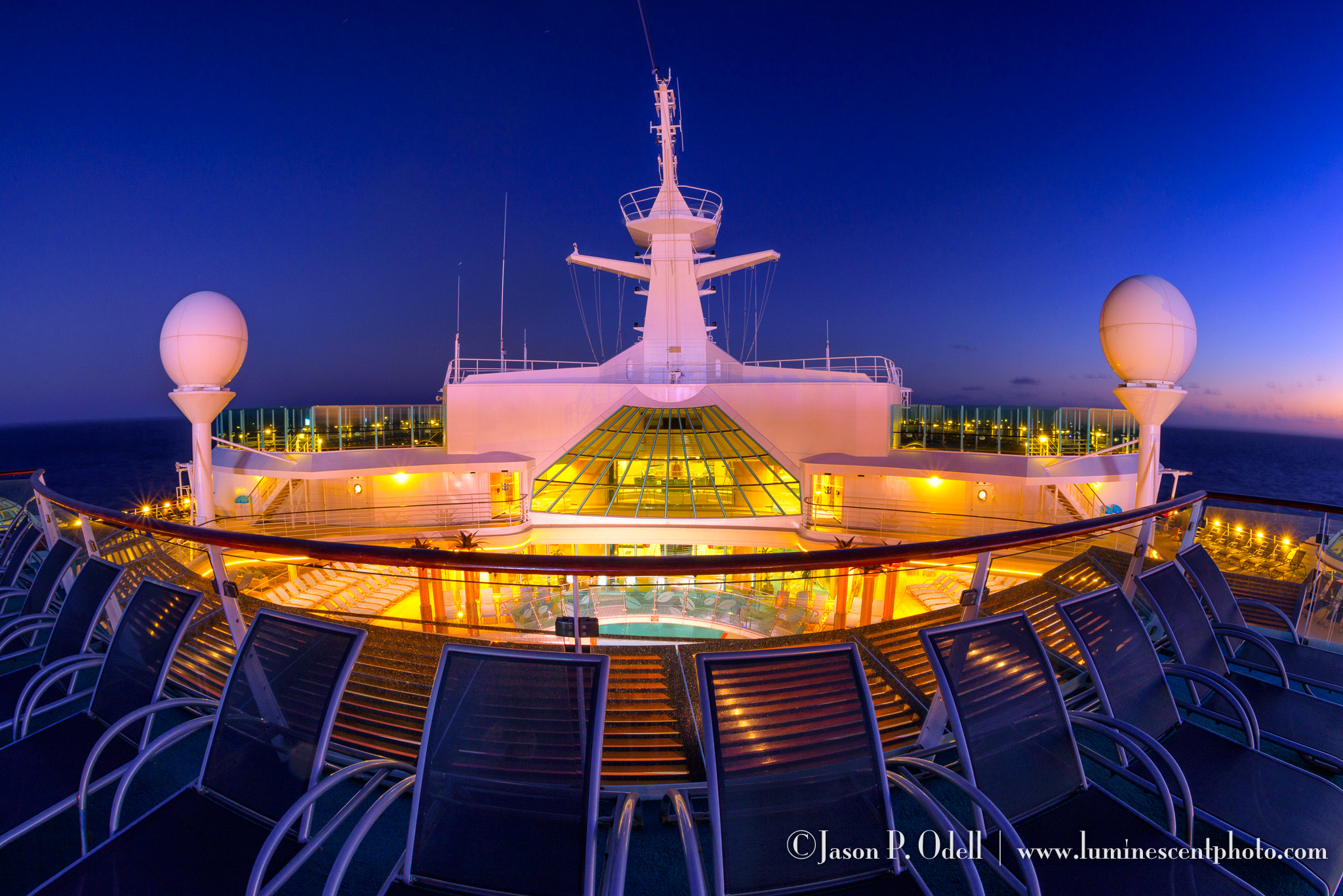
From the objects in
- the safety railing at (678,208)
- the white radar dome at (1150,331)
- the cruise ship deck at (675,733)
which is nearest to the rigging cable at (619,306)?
the safety railing at (678,208)

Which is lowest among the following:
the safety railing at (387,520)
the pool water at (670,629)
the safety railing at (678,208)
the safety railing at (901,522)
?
the pool water at (670,629)

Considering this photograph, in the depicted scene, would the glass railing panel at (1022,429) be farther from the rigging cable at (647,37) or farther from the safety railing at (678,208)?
the rigging cable at (647,37)

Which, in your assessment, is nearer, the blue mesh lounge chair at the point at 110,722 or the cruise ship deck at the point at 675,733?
the cruise ship deck at the point at 675,733

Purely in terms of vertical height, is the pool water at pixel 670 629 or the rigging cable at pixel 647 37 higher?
the rigging cable at pixel 647 37

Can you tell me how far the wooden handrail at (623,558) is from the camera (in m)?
2.19

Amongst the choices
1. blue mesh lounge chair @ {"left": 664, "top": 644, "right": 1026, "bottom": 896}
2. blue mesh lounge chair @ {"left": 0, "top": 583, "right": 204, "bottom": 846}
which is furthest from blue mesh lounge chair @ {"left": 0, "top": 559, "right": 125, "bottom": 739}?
blue mesh lounge chair @ {"left": 664, "top": 644, "right": 1026, "bottom": 896}

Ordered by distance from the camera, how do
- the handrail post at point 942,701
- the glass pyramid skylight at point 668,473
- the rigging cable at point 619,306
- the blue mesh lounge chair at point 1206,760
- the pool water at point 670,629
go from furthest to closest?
the rigging cable at point 619,306 < the glass pyramid skylight at point 668,473 < the pool water at point 670,629 < the handrail post at point 942,701 < the blue mesh lounge chair at point 1206,760

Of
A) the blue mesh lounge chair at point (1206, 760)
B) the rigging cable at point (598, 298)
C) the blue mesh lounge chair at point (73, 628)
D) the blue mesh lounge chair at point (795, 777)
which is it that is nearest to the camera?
the blue mesh lounge chair at point (795, 777)

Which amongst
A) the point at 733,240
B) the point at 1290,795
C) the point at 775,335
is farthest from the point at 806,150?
the point at 1290,795

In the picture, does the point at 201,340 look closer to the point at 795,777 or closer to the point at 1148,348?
the point at 795,777

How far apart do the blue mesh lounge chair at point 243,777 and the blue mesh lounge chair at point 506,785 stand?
26 cm

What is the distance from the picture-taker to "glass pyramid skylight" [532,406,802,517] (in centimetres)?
1399

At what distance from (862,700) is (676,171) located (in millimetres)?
17803

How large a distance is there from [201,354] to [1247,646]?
14.3m
